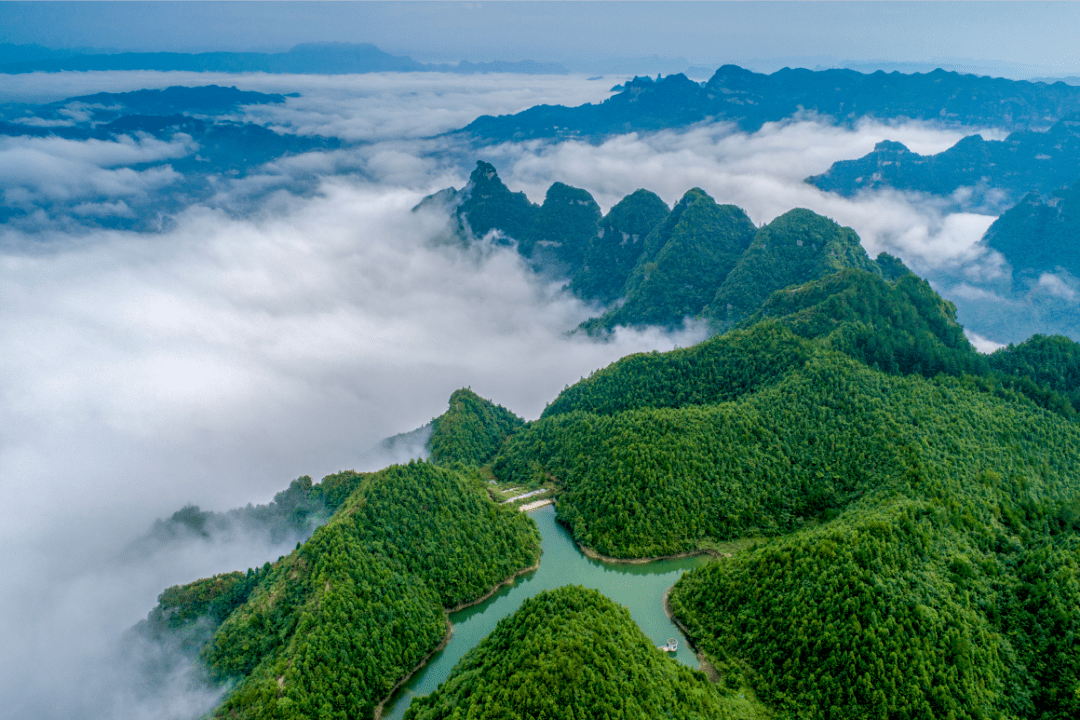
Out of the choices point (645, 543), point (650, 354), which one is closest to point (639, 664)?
point (645, 543)

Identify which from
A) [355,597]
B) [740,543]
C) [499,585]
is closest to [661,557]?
[740,543]

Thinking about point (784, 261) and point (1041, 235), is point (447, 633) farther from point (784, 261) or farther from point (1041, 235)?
point (1041, 235)

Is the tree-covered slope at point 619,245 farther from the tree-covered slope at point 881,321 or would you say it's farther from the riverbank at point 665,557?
the riverbank at point 665,557

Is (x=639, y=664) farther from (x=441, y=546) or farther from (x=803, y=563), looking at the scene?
(x=441, y=546)

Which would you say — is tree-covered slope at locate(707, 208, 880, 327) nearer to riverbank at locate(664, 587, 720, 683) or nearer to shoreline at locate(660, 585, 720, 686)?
shoreline at locate(660, 585, 720, 686)

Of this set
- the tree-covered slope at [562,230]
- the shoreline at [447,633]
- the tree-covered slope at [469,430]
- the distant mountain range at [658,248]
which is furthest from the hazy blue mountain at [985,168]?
the shoreline at [447,633]
